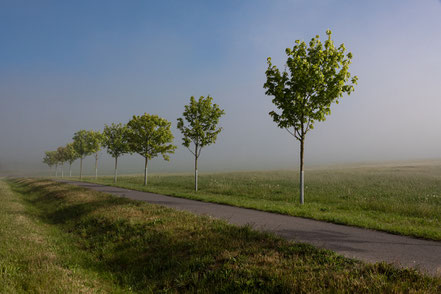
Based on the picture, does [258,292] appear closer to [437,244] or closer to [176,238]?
[176,238]

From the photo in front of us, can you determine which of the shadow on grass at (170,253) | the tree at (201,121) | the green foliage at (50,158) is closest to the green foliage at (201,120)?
the tree at (201,121)

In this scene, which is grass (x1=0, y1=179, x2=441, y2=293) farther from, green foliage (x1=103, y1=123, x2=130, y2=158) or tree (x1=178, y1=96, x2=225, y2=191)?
green foliage (x1=103, y1=123, x2=130, y2=158)

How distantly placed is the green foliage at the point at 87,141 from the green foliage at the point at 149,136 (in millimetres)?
24115

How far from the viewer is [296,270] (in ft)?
18.2

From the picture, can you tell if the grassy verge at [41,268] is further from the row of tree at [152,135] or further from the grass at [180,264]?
the row of tree at [152,135]

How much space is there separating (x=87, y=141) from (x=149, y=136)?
29.3 meters

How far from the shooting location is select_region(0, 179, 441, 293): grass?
5.08 meters

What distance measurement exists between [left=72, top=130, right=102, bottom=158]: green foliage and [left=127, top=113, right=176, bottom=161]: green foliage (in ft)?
79.1

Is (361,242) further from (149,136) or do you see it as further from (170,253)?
(149,136)

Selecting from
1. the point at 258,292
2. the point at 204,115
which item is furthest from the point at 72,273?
the point at 204,115

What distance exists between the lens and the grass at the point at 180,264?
508 cm

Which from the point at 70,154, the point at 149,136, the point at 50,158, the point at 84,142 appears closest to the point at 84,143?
the point at 84,142

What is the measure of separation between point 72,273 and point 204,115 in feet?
78.8

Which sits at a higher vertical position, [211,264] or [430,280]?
[430,280]
